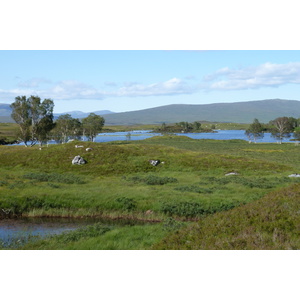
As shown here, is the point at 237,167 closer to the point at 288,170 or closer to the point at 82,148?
the point at 288,170

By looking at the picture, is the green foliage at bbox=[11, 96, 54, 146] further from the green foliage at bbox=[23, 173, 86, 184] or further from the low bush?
the low bush

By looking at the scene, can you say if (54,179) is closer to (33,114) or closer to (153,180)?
(153,180)

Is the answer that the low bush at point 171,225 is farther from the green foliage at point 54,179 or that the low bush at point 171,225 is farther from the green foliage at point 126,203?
the green foliage at point 54,179

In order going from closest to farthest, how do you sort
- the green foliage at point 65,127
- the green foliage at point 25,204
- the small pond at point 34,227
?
the small pond at point 34,227, the green foliage at point 25,204, the green foliage at point 65,127

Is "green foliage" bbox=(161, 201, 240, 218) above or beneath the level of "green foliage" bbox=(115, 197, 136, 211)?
beneath

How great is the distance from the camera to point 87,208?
29297 mm

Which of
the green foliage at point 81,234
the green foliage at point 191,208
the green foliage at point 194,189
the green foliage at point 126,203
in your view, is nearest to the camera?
the green foliage at point 81,234

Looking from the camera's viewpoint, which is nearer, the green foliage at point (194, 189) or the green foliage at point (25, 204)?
the green foliage at point (25, 204)

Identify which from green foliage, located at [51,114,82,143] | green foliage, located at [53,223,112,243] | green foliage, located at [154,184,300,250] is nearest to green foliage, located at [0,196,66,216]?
green foliage, located at [53,223,112,243]

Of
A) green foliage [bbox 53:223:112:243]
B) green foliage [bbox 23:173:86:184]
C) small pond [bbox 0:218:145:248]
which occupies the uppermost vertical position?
green foliage [bbox 23:173:86:184]

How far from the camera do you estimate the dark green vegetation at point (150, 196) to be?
1617 cm

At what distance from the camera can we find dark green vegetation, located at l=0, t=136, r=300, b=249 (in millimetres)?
16172

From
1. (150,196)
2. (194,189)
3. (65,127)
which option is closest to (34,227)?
(150,196)

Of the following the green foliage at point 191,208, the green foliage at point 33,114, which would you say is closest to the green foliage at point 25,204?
the green foliage at point 191,208
